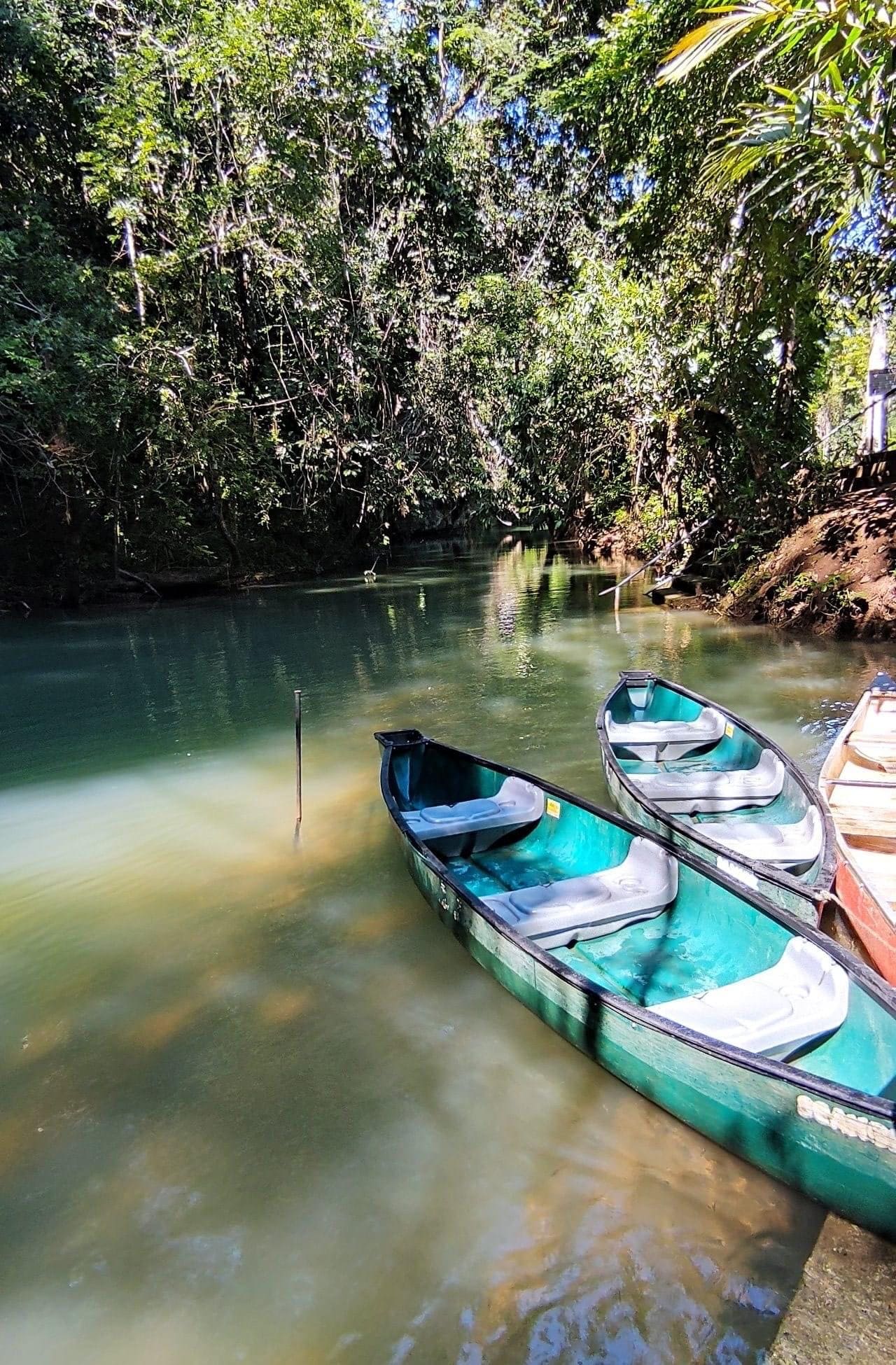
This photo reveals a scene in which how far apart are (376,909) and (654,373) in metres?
15.0

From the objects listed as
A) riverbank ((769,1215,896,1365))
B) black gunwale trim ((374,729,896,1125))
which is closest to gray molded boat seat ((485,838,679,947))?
black gunwale trim ((374,729,896,1125))

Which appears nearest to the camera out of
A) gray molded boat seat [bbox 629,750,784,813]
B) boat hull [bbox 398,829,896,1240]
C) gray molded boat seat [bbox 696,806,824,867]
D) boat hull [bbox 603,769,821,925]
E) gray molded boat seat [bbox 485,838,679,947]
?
boat hull [bbox 398,829,896,1240]

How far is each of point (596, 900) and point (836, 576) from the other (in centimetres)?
1176

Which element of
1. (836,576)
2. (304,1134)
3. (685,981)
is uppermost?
(836,576)

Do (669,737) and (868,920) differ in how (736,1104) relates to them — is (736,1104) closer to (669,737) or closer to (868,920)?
(868,920)

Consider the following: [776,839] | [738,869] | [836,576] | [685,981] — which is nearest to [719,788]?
[776,839]

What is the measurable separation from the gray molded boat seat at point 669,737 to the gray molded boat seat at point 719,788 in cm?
→ 79

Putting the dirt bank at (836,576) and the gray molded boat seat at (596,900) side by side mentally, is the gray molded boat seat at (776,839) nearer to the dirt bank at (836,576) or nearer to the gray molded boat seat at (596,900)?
the gray molded boat seat at (596,900)

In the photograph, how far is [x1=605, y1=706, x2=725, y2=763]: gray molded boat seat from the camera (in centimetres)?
721

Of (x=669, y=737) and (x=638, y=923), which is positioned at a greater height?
(x=669, y=737)

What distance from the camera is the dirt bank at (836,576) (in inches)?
524

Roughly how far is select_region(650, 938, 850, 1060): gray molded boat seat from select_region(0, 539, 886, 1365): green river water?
47cm

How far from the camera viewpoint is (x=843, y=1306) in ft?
8.22

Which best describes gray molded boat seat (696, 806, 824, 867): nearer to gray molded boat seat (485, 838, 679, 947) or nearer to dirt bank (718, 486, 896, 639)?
gray molded boat seat (485, 838, 679, 947)
